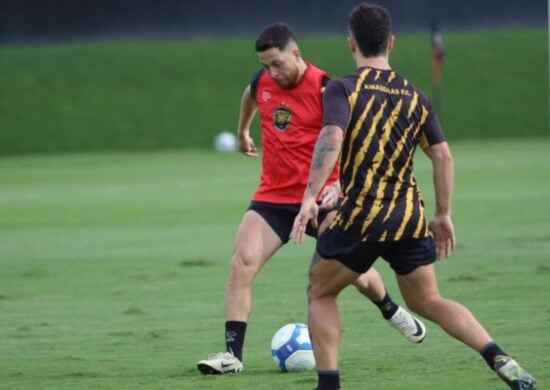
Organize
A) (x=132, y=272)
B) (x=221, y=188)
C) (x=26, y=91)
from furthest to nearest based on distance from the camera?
(x=26, y=91) < (x=221, y=188) < (x=132, y=272)

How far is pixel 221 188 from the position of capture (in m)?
27.2

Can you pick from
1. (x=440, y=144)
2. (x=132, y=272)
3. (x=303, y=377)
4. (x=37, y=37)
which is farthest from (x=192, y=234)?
(x=37, y=37)

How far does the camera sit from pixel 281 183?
30.7 feet

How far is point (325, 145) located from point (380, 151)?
33 cm

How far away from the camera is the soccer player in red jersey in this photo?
9055mm

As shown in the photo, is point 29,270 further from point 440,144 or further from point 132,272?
point 440,144

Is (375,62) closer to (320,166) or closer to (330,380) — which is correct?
(320,166)

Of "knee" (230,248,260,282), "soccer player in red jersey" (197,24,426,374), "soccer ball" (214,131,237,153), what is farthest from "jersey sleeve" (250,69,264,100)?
"soccer ball" (214,131,237,153)

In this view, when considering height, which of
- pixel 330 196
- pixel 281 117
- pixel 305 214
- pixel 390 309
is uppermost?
pixel 281 117

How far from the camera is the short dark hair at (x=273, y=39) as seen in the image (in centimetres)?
877

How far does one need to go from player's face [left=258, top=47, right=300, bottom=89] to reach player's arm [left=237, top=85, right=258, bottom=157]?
1.64 feet

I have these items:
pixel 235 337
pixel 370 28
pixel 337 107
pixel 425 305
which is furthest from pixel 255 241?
pixel 370 28

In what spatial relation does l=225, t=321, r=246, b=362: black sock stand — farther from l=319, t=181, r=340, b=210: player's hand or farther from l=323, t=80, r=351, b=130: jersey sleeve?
l=323, t=80, r=351, b=130: jersey sleeve

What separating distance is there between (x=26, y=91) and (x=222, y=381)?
45.1 meters
